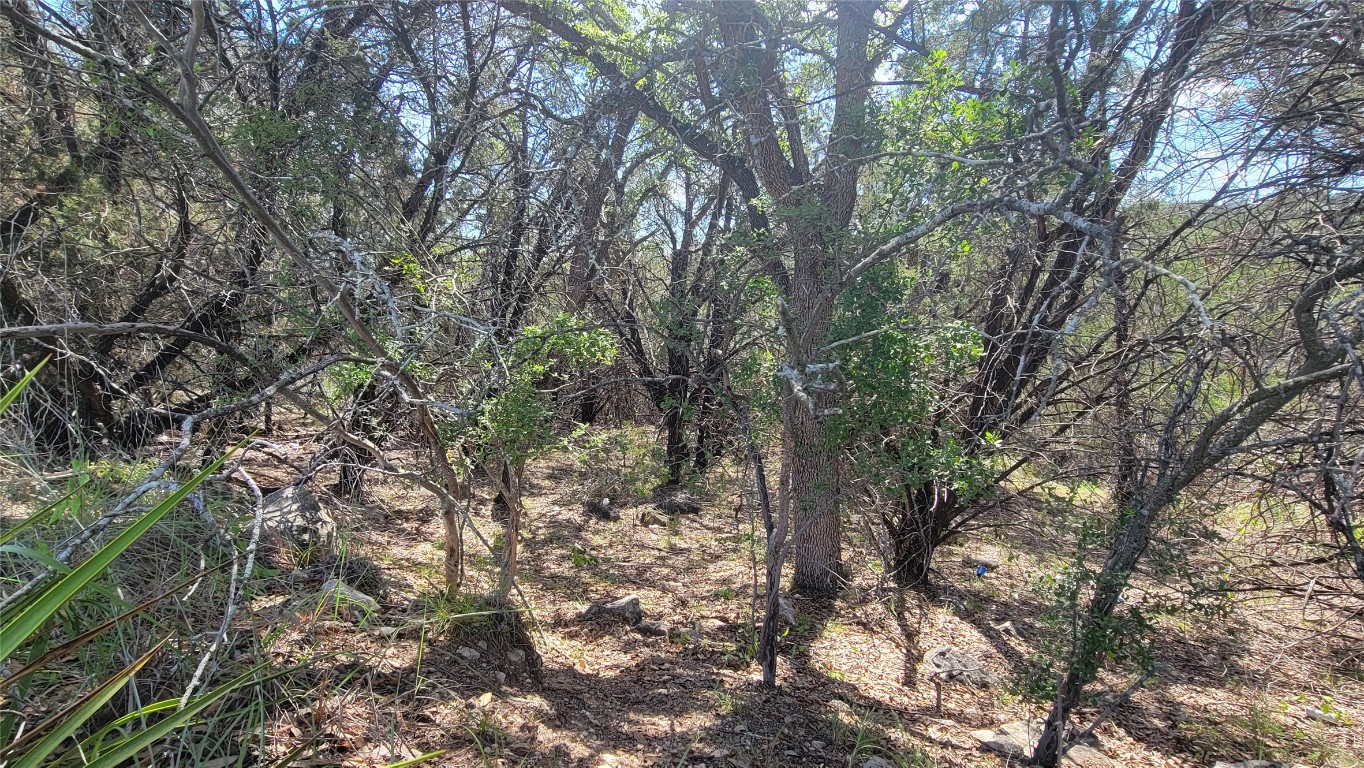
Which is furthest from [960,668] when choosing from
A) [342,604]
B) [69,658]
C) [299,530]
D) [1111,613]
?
[69,658]

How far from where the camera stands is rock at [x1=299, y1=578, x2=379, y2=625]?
3.57 m

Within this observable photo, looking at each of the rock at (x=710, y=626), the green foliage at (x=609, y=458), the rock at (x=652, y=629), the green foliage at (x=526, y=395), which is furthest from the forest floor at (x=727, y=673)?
the green foliage at (x=526, y=395)

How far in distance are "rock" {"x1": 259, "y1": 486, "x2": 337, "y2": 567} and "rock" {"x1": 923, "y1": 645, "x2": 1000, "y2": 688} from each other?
4458 mm

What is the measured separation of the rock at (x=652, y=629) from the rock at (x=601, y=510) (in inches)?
122

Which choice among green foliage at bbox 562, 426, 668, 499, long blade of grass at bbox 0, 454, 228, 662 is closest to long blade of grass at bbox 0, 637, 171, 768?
long blade of grass at bbox 0, 454, 228, 662

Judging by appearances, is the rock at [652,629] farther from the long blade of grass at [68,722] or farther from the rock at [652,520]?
the long blade of grass at [68,722]

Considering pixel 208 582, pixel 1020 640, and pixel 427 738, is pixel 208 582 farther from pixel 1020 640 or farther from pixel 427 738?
pixel 1020 640

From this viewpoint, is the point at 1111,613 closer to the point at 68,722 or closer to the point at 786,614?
the point at 786,614

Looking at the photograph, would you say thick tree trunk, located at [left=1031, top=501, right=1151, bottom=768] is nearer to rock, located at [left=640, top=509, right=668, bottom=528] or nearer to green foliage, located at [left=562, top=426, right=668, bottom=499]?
green foliage, located at [left=562, top=426, right=668, bottom=499]

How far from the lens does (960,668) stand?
209 inches

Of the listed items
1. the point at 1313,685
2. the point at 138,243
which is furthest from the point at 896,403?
the point at 138,243

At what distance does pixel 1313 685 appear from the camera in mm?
5129

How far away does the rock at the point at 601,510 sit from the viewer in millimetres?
8664

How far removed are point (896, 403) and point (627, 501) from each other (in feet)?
20.5
